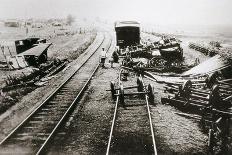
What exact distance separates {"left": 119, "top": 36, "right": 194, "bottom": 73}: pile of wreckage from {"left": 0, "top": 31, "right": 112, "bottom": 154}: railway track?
4.99m

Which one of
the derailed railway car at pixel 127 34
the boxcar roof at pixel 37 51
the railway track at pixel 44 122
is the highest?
the derailed railway car at pixel 127 34

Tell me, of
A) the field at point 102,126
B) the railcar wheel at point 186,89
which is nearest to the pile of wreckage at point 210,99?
the railcar wheel at point 186,89

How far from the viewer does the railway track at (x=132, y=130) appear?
8969mm

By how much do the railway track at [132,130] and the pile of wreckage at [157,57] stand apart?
723cm

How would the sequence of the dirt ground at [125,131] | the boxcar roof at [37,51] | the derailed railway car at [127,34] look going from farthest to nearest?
the derailed railway car at [127,34] < the boxcar roof at [37,51] < the dirt ground at [125,131]

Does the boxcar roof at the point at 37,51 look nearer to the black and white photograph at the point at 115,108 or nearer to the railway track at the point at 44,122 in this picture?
the black and white photograph at the point at 115,108

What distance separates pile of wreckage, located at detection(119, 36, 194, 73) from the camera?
20.1 meters

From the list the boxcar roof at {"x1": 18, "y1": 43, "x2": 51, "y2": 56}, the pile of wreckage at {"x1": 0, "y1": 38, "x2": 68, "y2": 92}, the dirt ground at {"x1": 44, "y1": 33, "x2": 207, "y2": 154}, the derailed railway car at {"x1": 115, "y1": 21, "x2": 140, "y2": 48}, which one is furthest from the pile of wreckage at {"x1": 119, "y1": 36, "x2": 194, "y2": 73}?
the dirt ground at {"x1": 44, "y1": 33, "x2": 207, "y2": 154}

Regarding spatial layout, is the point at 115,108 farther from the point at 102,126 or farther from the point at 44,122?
the point at 44,122

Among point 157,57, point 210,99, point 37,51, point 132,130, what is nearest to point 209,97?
point 210,99

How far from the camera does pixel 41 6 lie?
16762 centimetres

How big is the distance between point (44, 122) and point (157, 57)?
13.4 metres

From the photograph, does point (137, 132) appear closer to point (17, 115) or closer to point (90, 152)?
point (90, 152)

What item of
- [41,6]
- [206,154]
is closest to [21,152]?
[206,154]
